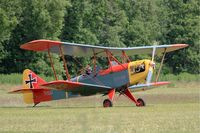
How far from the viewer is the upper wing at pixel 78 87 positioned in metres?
25.2

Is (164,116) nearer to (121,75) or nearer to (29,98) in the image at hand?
(121,75)

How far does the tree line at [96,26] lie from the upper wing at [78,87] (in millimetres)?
17722

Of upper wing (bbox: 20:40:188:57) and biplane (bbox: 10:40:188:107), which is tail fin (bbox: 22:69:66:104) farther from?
upper wing (bbox: 20:40:188:57)

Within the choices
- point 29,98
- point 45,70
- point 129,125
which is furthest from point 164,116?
point 45,70

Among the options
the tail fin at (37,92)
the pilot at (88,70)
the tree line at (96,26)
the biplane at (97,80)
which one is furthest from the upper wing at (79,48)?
the tree line at (96,26)

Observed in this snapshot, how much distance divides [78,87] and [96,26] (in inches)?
1636

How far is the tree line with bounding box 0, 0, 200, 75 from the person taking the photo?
5675 cm

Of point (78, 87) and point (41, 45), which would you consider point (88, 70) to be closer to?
point (78, 87)

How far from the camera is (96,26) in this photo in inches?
2660

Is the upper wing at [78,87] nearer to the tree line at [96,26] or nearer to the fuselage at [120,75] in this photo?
the fuselage at [120,75]

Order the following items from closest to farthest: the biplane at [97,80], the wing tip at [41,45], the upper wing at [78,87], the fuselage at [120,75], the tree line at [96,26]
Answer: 1. the wing tip at [41,45]
2. the upper wing at [78,87]
3. the biplane at [97,80]
4. the fuselage at [120,75]
5. the tree line at [96,26]

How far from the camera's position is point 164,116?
19.0m

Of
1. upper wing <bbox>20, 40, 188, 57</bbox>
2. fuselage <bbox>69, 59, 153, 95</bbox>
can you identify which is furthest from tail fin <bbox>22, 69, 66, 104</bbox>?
upper wing <bbox>20, 40, 188, 57</bbox>

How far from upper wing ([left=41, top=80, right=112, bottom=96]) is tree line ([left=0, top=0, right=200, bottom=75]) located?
1772 cm
